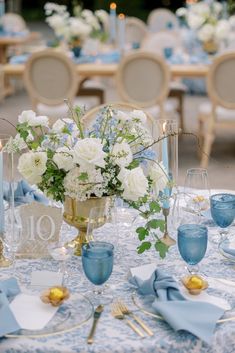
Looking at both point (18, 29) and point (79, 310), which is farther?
point (18, 29)

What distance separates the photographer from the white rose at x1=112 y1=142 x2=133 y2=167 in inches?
72.2

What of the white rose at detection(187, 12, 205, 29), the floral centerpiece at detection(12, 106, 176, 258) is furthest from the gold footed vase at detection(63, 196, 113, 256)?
the white rose at detection(187, 12, 205, 29)

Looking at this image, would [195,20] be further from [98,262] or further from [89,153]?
[98,262]

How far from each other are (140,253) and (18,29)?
8165 mm

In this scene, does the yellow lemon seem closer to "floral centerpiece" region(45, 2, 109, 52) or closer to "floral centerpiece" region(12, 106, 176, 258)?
"floral centerpiece" region(12, 106, 176, 258)

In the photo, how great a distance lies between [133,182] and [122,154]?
8cm

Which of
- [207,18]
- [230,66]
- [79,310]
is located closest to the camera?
[79,310]

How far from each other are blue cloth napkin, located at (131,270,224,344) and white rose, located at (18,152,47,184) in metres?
0.38

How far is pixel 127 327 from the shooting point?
157cm

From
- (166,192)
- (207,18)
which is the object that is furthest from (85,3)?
(166,192)

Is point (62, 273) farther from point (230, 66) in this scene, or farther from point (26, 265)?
point (230, 66)

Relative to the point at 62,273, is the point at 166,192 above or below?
above

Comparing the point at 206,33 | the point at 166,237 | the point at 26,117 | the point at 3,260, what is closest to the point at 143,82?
the point at 206,33

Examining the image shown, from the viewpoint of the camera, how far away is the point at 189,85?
8.94 metres
